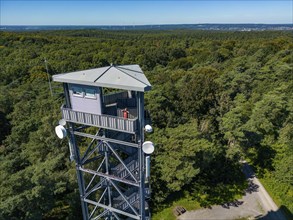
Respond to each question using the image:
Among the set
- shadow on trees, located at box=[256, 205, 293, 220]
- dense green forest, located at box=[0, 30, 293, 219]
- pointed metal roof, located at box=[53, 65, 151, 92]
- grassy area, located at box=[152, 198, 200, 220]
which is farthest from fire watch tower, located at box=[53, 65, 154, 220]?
shadow on trees, located at box=[256, 205, 293, 220]

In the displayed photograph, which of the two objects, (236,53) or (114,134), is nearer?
(114,134)

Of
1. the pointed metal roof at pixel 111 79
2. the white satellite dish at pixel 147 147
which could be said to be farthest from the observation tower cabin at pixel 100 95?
the white satellite dish at pixel 147 147

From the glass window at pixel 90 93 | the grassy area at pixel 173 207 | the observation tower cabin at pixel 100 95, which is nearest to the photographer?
the observation tower cabin at pixel 100 95

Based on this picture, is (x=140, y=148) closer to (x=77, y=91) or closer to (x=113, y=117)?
(x=113, y=117)

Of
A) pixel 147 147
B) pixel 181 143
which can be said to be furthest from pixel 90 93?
pixel 181 143

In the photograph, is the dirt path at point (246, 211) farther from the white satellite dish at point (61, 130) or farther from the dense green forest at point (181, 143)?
the white satellite dish at point (61, 130)

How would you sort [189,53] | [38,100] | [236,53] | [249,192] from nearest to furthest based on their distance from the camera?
1. [249,192]
2. [38,100]
3. [236,53]
4. [189,53]

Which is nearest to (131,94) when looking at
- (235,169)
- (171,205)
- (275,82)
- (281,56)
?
(171,205)

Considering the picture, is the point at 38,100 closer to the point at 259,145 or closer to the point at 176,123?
the point at 176,123
